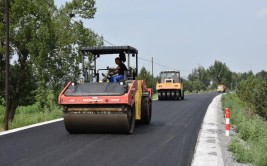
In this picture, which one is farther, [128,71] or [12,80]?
[12,80]

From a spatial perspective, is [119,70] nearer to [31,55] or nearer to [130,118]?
[130,118]

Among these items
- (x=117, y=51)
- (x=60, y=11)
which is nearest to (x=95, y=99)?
(x=117, y=51)

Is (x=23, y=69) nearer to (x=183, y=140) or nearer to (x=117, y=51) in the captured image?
(x=117, y=51)

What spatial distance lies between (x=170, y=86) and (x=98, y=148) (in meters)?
27.1

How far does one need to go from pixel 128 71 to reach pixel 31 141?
3.73 m

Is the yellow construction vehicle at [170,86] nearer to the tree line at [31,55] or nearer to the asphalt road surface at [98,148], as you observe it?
the tree line at [31,55]

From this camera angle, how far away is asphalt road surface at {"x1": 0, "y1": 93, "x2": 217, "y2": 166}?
750 cm

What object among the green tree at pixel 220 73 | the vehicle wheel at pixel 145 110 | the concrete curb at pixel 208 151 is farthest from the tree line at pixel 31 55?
the green tree at pixel 220 73

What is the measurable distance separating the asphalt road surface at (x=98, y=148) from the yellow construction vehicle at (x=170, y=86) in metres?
23.3

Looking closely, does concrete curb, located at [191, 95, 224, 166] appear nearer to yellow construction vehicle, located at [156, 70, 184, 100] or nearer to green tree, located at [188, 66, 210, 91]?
yellow construction vehicle, located at [156, 70, 184, 100]

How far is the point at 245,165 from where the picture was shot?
7414 mm

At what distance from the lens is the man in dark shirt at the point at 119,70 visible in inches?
479

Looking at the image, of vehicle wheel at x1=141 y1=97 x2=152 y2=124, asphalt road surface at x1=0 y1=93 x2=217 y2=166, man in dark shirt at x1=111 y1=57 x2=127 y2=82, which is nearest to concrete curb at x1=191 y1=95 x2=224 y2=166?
asphalt road surface at x1=0 y1=93 x2=217 y2=166

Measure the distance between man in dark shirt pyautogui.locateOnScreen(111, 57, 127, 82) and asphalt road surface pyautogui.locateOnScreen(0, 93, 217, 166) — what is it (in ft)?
5.61
